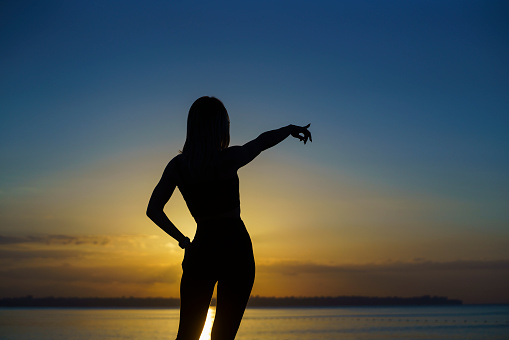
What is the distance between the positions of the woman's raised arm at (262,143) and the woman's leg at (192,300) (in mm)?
718

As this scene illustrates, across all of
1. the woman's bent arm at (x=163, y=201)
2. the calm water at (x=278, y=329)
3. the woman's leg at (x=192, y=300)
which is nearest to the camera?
the woman's leg at (x=192, y=300)

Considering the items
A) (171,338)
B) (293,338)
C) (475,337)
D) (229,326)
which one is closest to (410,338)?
(475,337)

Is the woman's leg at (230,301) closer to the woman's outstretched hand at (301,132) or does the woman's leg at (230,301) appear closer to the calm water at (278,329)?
the woman's outstretched hand at (301,132)

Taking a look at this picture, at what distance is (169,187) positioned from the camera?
3.40 m

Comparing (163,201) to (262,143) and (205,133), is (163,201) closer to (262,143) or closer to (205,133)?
(205,133)

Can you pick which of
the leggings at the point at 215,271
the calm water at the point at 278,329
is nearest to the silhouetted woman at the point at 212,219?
the leggings at the point at 215,271

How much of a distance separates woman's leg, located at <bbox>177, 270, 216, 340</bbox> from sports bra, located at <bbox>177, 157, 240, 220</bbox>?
0.38m

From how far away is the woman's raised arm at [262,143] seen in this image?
3301 millimetres

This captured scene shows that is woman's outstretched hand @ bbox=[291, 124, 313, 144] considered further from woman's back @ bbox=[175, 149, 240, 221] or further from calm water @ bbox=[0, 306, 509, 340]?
calm water @ bbox=[0, 306, 509, 340]

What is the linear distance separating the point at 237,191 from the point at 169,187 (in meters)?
0.43

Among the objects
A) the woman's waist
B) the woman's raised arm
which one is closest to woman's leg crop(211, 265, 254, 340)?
the woman's waist

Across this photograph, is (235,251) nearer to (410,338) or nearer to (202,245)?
(202,245)

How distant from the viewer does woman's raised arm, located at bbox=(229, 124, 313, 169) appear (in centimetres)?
330

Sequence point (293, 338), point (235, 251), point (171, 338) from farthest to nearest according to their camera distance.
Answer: point (293, 338), point (171, 338), point (235, 251)
